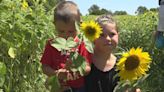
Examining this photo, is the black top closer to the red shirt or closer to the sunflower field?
the red shirt

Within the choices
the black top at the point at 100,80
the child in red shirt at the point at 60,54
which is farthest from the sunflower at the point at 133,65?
the black top at the point at 100,80

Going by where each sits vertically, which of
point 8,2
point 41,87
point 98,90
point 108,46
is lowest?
point 41,87

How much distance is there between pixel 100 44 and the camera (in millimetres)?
2357

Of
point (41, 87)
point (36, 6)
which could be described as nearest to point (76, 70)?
point (36, 6)

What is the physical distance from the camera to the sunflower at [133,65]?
1.66 metres

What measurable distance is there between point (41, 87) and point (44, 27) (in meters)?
0.54

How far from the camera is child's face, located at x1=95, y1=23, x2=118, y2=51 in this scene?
2342 mm

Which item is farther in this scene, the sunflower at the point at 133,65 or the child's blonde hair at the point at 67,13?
the child's blonde hair at the point at 67,13

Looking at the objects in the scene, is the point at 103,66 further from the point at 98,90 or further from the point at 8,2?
the point at 8,2

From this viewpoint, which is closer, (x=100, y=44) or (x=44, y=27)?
(x=100, y=44)

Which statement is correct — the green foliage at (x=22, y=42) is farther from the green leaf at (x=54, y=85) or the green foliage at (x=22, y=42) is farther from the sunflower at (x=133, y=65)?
the sunflower at (x=133, y=65)

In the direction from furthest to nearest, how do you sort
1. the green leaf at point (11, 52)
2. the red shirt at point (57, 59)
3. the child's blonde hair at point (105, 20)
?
1. the green leaf at point (11, 52)
2. the child's blonde hair at point (105, 20)
3. the red shirt at point (57, 59)

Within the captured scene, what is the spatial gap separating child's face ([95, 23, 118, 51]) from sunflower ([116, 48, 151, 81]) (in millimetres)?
651

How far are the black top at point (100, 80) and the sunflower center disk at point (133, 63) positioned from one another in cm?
72
